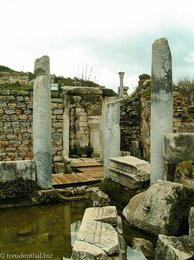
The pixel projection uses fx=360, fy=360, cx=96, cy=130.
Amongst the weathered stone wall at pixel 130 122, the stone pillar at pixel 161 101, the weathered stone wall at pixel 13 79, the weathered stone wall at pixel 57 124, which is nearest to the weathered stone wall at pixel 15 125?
the weathered stone wall at pixel 57 124

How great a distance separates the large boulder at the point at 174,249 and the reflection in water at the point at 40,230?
118cm

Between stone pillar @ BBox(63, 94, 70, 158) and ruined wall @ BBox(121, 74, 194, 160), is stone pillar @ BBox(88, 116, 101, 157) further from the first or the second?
stone pillar @ BBox(63, 94, 70, 158)

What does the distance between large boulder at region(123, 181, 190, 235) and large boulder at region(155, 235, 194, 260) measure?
0.75 metres

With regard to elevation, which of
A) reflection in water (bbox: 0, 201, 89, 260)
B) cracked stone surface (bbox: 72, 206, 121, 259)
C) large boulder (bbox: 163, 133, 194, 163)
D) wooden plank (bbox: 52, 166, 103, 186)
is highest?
large boulder (bbox: 163, 133, 194, 163)

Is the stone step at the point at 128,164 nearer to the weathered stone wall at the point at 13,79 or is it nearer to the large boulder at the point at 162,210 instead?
the large boulder at the point at 162,210

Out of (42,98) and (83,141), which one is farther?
(83,141)

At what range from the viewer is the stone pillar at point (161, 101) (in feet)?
21.5

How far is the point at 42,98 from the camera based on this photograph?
7566mm

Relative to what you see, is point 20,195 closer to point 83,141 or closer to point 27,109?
point 27,109

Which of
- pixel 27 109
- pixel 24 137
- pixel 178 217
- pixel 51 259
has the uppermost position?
pixel 27 109

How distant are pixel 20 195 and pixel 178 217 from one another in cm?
342

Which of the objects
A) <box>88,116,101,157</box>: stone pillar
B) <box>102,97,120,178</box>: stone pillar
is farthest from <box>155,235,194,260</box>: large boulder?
<box>88,116,101,157</box>: stone pillar

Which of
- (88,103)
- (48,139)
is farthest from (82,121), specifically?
(48,139)

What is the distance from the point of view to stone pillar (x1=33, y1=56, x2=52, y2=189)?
295 inches
